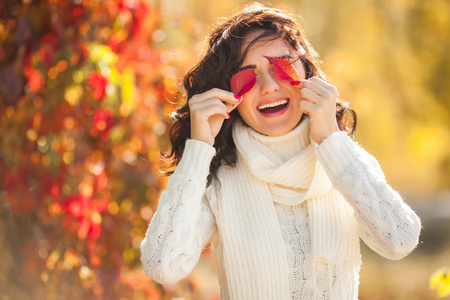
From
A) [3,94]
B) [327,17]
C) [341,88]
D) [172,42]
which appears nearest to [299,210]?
[3,94]

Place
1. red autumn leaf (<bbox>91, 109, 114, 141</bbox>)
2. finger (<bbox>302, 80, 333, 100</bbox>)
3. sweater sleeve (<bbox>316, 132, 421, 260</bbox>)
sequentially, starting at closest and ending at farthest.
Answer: sweater sleeve (<bbox>316, 132, 421, 260</bbox>) < finger (<bbox>302, 80, 333, 100</bbox>) < red autumn leaf (<bbox>91, 109, 114, 141</bbox>)

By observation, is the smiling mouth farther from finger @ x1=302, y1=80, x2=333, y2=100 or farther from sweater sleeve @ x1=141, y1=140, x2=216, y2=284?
sweater sleeve @ x1=141, y1=140, x2=216, y2=284

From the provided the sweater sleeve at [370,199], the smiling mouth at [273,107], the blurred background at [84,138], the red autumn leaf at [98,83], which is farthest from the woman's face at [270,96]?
the red autumn leaf at [98,83]

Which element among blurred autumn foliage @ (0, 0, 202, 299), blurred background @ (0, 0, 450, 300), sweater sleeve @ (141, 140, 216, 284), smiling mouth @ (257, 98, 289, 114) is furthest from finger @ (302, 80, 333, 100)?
blurred autumn foliage @ (0, 0, 202, 299)

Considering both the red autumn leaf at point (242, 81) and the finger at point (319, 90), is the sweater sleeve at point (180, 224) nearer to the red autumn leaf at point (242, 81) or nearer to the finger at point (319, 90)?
the red autumn leaf at point (242, 81)

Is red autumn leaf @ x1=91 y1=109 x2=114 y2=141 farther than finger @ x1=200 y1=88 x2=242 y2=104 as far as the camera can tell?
Yes

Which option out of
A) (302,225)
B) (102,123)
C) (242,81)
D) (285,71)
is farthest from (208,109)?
(102,123)

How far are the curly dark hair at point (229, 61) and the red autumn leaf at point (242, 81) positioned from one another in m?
0.08

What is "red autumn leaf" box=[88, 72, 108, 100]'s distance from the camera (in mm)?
2805

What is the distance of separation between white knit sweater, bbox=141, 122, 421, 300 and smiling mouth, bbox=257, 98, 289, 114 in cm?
22

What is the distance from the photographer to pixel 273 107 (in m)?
1.98

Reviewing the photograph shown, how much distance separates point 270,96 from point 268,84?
47 mm

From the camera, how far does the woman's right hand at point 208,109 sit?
1.89m

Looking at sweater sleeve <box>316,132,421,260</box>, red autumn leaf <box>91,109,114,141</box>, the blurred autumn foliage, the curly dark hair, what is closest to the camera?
sweater sleeve <box>316,132,421,260</box>
